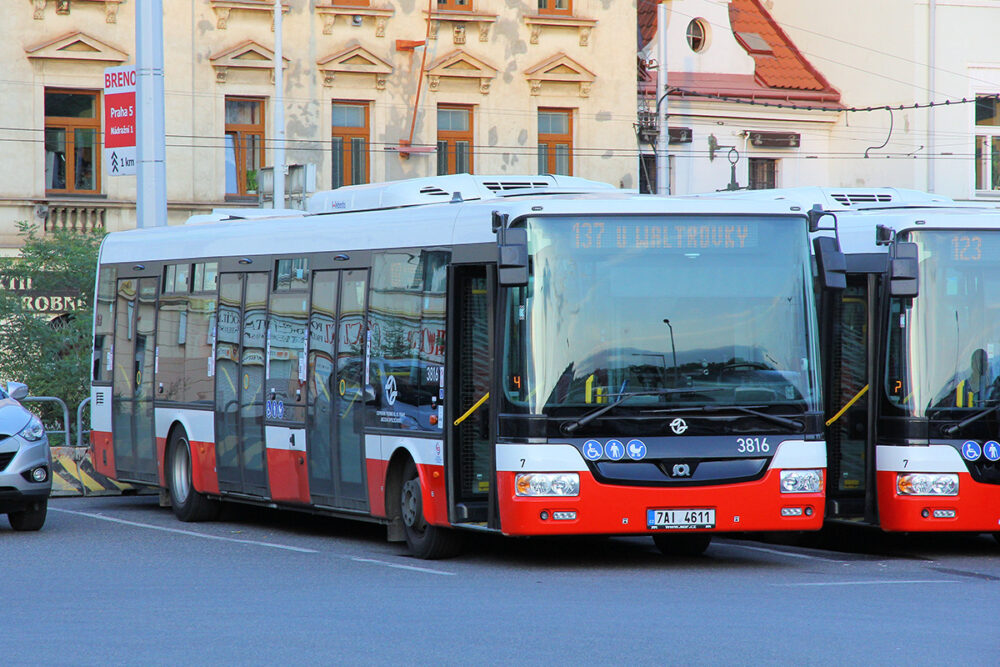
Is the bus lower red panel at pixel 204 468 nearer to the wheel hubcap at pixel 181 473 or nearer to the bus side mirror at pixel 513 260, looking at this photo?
the wheel hubcap at pixel 181 473

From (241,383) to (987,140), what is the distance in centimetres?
3063

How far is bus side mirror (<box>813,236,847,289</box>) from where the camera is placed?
13.3m

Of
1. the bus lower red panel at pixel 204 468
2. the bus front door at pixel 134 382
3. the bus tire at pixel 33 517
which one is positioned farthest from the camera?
the bus front door at pixel 134 382

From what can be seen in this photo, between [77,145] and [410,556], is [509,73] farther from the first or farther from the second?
[410,556]

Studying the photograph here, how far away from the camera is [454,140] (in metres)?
36.6

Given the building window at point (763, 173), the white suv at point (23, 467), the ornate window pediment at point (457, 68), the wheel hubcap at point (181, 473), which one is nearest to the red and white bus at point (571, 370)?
the white suv at point (23, 467)

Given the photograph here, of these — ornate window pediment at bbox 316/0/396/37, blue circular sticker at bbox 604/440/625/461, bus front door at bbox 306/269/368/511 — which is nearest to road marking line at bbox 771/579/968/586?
blue circular sticker at bbox 604/440/625/461

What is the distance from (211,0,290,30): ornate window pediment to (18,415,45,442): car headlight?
1878cm

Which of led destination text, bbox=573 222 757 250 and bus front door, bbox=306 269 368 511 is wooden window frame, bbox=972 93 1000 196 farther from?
led destination text, bbox=573 222 757 250

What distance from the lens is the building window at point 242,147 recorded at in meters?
34.8

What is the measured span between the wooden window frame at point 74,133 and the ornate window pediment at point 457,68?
6539 millimetres

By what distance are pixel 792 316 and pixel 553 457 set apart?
2.07 meters

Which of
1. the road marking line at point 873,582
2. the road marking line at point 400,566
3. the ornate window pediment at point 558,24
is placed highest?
the ornate window pediment at point 558,24

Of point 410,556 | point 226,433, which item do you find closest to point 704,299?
point 410,556
